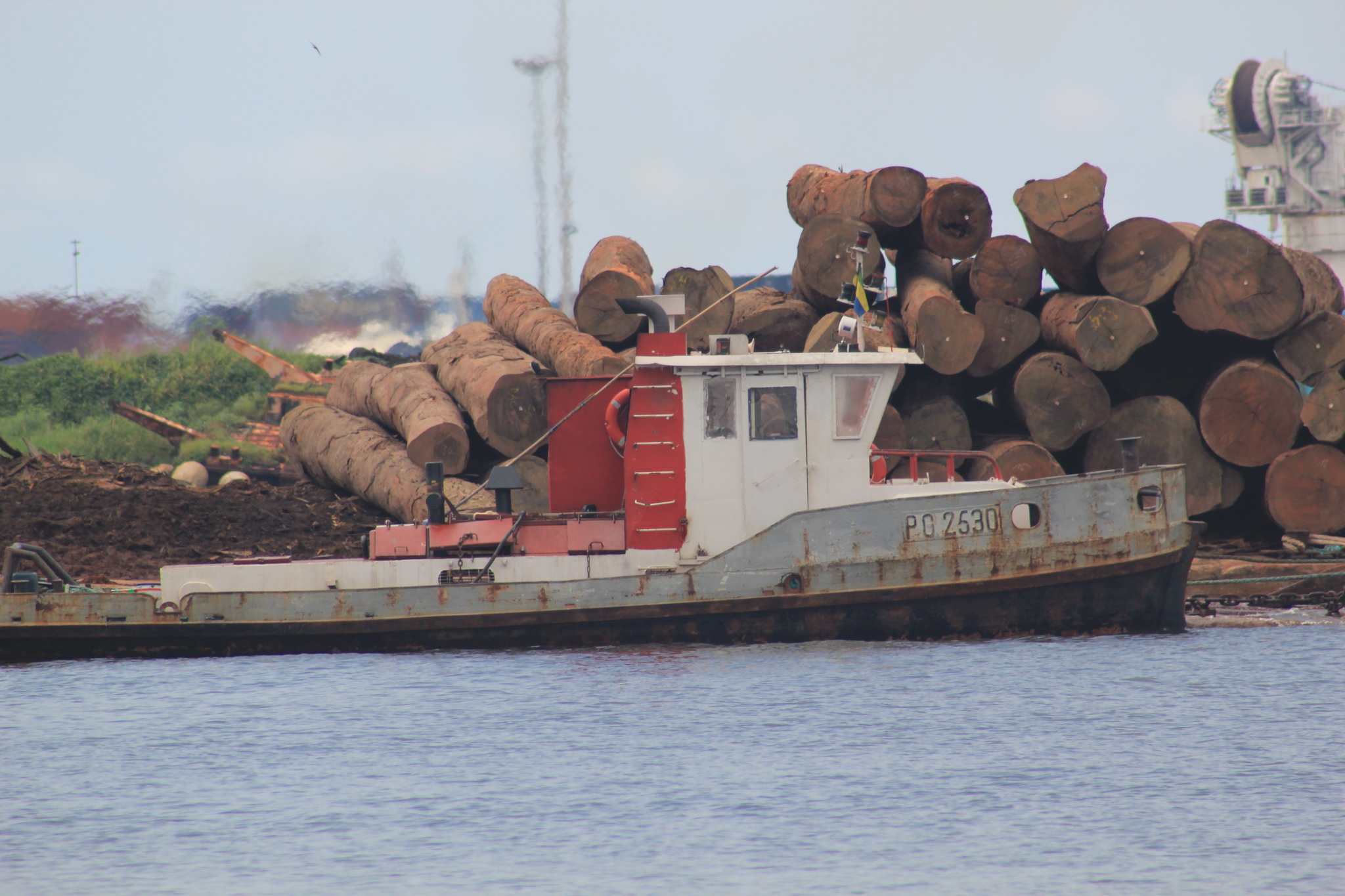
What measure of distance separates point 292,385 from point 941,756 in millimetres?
23456

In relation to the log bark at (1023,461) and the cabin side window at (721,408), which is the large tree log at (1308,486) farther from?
the cabin side window at (721,408)

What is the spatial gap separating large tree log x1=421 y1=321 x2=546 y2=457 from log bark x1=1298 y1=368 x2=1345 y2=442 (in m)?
8.36

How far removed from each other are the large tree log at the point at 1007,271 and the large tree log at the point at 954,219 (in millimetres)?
172

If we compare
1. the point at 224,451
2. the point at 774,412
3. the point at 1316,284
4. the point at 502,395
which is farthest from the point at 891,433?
the point at 224,451

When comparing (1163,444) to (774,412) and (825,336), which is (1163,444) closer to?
(825,336)

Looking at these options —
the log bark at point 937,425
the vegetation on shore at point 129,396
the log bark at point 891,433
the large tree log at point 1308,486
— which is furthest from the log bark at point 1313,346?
the vegetation on shore at point 129,396

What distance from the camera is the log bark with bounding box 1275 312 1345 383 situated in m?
15.0

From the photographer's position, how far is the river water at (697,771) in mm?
7508

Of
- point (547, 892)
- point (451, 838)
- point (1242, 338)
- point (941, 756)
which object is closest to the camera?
point (547, 892)

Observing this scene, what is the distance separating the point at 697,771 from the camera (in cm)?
917

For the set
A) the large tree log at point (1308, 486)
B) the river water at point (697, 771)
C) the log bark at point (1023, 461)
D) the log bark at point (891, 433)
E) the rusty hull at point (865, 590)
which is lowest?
the river water at point (697, 771)

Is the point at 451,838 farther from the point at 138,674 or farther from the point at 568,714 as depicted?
the point at 138,674

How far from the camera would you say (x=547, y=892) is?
725 cm

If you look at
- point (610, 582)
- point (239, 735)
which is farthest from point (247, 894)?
point (610, 582)
